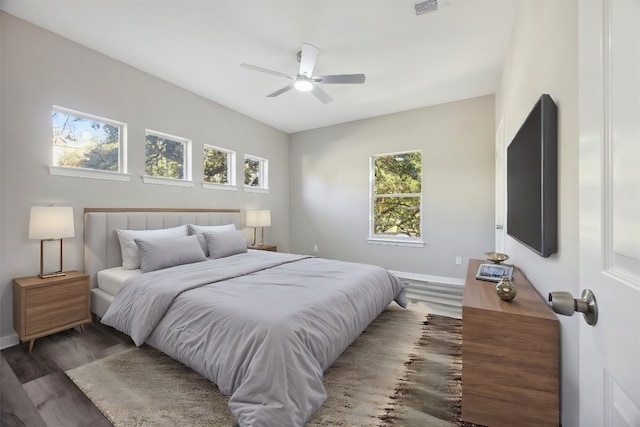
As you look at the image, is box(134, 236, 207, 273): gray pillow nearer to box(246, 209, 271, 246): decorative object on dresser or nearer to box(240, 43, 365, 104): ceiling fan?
box(246, 209, 271, 246): decorative object on dresser

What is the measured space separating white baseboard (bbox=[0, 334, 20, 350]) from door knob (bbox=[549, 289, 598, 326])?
12.5 ft

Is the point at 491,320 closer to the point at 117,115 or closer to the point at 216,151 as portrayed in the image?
the point at 117,115

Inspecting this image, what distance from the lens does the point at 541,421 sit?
134 centimetres

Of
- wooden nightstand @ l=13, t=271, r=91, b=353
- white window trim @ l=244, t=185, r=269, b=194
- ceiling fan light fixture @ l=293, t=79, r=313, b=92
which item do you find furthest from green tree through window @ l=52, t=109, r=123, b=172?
ceiling fan light fixture @ l=293, t=79, r=313, b=92

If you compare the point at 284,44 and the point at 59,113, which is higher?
the point at 284,44

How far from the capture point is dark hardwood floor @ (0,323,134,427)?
1609 millimetres

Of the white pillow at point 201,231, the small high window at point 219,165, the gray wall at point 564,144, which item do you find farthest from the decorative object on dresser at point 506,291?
the small high window at point 219,165

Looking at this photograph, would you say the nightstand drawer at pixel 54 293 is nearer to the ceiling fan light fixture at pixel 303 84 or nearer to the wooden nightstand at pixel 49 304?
the wooden nightstand at pixel 49 304

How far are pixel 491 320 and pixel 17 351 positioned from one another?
3572mm

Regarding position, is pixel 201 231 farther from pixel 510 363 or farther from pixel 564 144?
pixel 564 144

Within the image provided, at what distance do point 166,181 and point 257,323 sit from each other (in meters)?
2.92

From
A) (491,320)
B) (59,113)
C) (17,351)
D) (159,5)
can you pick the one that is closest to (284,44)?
(159,5)

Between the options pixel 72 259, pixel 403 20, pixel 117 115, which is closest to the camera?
pixel 403 20

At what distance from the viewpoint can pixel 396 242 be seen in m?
4.94
